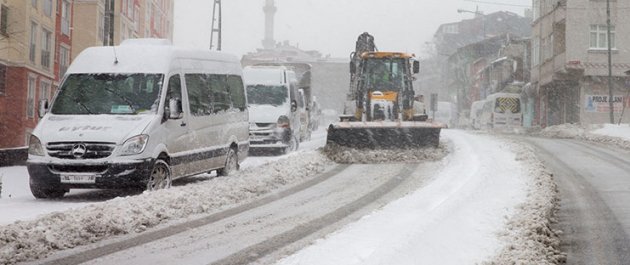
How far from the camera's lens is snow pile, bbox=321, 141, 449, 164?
54.6 ft

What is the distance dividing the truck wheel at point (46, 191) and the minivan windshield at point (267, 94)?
1045 cm

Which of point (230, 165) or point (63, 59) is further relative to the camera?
point (63, 59)

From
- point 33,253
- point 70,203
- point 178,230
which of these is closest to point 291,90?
point 70,203

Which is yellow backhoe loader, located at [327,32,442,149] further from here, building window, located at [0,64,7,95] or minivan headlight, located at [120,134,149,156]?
building window, located at [0,64,7,95]

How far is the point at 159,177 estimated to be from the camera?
35.7 ft

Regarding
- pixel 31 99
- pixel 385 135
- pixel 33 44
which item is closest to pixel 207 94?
pixel 385 135

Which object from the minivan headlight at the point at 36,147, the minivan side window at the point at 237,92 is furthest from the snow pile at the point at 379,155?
the minivan headlight at the point at 36,147

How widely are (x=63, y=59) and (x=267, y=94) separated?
25847 mm

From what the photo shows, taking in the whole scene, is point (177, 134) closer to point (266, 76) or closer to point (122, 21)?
point (266, 76)

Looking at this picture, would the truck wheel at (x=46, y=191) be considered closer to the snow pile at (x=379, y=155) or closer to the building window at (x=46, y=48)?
the snow pile at (x=379, y=155)

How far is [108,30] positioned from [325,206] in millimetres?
12457

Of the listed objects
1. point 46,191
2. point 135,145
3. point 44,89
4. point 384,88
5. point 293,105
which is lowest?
point 46,191

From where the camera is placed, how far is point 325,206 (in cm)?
982

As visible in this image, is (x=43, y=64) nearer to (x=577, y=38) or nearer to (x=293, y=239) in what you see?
(x=577, y=38)
